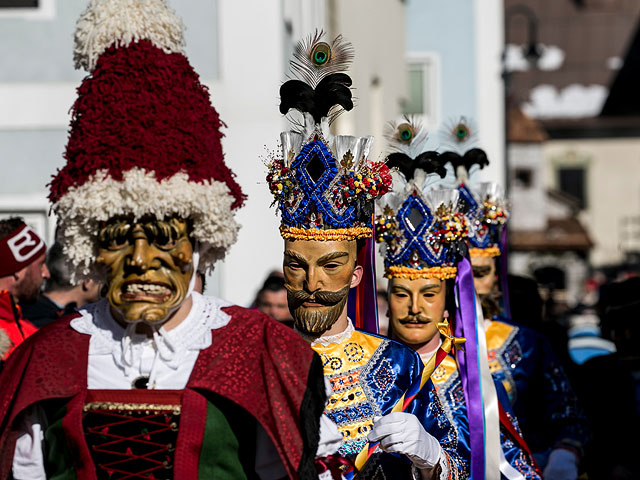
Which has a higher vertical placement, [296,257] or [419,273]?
[296,257]

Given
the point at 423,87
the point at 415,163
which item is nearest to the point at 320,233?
the point at 415,163

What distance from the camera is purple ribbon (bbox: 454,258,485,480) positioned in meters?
4.64

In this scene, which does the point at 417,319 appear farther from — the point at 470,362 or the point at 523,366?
the point at 523,366

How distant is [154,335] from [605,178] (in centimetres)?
4717

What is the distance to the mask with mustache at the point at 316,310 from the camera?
13.0 feet

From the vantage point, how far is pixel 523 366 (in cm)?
555

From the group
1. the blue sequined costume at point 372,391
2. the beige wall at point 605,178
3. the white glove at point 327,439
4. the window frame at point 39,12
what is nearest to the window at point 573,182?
the beige wall at point 605,178

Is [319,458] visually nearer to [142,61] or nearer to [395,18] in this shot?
[142,61]

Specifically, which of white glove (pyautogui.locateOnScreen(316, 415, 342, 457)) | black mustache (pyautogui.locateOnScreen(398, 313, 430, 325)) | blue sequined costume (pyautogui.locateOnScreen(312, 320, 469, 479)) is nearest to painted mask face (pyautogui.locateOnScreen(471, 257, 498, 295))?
black mustache (pyautogui.locateOnScreen(398, 313, 430, 325))

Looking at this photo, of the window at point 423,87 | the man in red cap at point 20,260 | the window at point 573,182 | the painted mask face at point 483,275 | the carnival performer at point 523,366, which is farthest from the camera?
the window at point 573,182

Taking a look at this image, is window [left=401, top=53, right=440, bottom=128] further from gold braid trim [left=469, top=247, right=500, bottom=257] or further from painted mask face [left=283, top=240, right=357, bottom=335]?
painted mask face [left=283, top=240, right=357, bottom=335]

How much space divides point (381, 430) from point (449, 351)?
3.31ft

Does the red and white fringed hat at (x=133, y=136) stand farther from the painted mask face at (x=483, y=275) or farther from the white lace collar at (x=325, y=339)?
the painted mask face at (x=483, y=275)

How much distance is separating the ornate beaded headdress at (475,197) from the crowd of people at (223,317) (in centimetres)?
82
